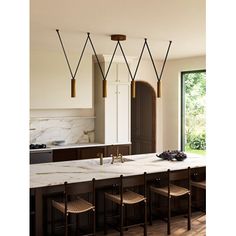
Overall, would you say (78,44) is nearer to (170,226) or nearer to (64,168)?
(64,168)

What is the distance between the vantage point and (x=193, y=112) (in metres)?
8.31

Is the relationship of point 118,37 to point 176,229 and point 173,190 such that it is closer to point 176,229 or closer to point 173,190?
point 173,190

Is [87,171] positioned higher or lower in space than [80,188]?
higher

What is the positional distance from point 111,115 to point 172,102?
1678 millimetres

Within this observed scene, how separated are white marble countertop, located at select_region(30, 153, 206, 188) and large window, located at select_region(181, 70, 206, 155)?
7.28 feet

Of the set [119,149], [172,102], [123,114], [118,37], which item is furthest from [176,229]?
[172,102]

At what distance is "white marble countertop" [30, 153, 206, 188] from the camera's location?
4.37 m

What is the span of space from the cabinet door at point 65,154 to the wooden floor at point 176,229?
242cm

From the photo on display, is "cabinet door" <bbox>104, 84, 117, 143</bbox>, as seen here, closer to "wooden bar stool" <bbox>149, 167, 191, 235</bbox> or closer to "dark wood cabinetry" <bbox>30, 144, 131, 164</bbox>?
"dark wood cabinetry" <bbox>30, 144, 131, 164</bbox>

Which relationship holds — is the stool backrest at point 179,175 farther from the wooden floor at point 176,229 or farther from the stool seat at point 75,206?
the stool seat at point 75,206

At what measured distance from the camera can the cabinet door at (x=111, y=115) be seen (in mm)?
7723

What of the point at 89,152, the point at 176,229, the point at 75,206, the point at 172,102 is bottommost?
the point at 176,229

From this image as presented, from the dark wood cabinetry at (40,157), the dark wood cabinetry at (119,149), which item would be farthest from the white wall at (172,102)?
the dark wood cabinetry at (40,157)
